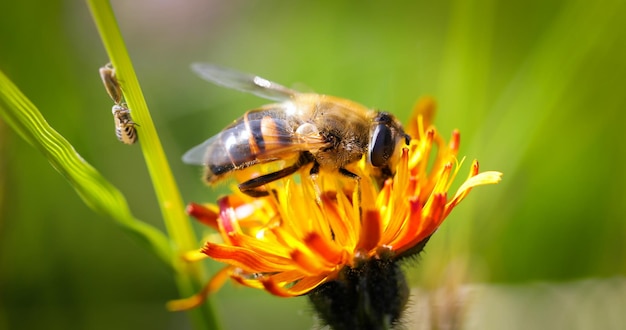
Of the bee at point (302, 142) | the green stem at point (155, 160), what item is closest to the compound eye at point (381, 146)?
the bee at point (302, 142)

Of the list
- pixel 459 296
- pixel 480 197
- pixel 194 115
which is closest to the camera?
pixel 459 296

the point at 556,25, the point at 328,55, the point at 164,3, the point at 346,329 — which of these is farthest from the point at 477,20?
the point at 164,3

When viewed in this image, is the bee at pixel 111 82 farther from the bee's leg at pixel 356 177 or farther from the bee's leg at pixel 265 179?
the bee's leg at pixel 356 177

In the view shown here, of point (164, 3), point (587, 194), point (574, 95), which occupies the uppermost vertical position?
point (164, 3)

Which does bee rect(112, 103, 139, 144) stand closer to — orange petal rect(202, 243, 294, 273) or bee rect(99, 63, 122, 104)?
bee rect(99, 63, 122, 104)

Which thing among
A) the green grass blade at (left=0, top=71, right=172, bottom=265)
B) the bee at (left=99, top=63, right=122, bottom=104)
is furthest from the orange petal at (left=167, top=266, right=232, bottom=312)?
the bee at (left=99, top=63, right=122, bottom=104)

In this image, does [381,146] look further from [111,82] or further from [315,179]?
[111,82]

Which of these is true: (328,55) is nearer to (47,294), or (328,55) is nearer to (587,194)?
(587,194)
